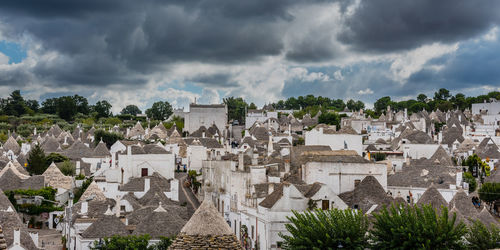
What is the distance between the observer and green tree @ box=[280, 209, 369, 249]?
3353cm

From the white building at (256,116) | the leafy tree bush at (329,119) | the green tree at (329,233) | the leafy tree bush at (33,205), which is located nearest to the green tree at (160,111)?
the white building at (256,116)

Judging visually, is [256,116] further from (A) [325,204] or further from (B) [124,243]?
(B) [124,243]

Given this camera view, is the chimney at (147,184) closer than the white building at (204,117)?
Yes

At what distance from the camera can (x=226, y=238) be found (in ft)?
62.3

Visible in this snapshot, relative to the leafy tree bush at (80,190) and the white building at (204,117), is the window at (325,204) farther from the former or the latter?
the white building at (204,117)

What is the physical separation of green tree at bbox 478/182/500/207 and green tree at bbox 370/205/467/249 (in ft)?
94.6

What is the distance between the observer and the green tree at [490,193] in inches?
2362

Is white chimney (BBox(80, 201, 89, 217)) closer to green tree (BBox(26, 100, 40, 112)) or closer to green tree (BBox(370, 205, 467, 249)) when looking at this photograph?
green tree (BBox(370, 205, 467, 249))

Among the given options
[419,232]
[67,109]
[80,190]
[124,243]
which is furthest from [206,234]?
[67,109]

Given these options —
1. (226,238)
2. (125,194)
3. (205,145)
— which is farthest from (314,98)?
(226,238)

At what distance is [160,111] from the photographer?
16012cm

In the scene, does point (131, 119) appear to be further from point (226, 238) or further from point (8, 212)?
point (226, 238)

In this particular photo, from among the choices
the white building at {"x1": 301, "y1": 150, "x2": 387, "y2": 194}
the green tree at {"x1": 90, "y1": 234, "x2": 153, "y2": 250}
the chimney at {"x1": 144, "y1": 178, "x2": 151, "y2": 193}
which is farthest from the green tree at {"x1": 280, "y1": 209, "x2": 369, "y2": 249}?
the chimney at {"x1": 144, "y1": 178, "x2": 151, "y2": 193}

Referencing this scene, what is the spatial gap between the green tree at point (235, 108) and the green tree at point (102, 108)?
39.7m
